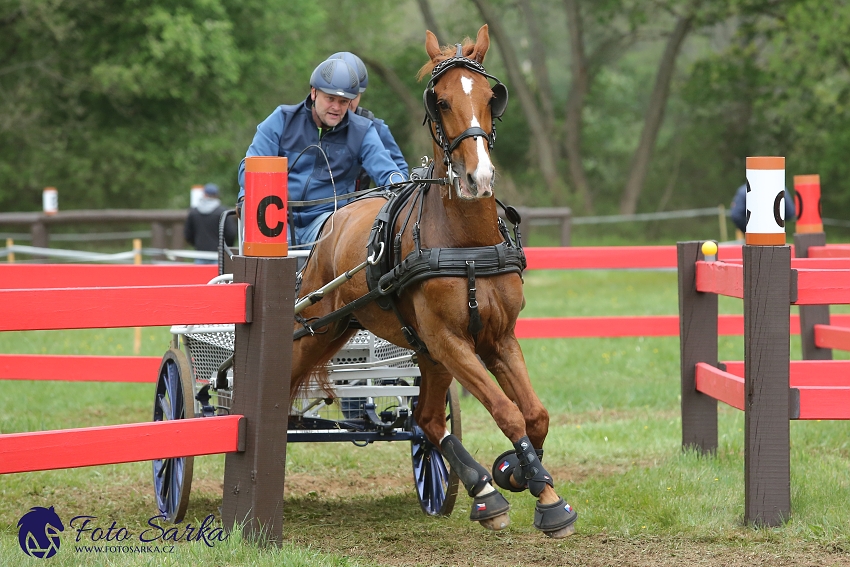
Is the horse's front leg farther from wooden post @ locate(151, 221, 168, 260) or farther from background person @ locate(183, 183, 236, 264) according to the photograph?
wooden post @ locate(151, 221, 168, 260)

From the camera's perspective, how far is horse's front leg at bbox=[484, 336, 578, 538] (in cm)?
399

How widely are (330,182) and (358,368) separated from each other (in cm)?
118

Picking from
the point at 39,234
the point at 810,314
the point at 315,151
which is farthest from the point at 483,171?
the point at 39,234

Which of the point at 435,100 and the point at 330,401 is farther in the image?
the point at 330,401

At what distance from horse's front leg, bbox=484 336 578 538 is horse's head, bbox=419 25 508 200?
31.2 inches

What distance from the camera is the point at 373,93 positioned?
35.7 meters

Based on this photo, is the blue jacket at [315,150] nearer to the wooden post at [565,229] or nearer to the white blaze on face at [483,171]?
the white blaze on face at [483,171]

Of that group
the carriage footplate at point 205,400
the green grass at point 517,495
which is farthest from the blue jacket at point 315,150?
the green grass at point 517,495

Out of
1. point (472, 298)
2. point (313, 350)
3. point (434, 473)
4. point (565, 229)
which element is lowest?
point (434, 473)

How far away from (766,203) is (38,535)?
3421 mm

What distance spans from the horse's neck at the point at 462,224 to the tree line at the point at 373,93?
49.4 ft

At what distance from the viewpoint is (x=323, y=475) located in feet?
20.9

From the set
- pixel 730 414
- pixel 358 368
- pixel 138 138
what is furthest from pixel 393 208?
pixel 138 138

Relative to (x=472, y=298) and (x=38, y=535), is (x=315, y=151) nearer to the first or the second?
(x=472, y=298)
